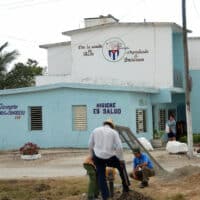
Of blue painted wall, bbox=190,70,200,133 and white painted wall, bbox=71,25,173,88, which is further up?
white painted wall, bbox=71,25,173,88

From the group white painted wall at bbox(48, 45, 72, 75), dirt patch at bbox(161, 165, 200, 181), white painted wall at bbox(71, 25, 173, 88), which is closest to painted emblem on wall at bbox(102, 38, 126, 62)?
white painted wall at bbox(71, 25, 173, 88)

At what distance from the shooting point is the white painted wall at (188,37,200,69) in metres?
38.2

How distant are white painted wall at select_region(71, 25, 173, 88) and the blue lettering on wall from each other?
417 centimetres

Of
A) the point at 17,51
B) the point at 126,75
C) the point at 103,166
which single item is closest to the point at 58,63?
the point at 17,51

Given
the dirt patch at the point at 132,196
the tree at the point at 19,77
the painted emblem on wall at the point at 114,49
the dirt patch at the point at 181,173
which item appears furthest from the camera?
the tree at the point at 19,77

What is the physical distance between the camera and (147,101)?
3300 centimetres

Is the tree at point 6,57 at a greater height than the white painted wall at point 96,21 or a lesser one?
lesser

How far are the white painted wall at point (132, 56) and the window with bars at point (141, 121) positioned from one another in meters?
2.31

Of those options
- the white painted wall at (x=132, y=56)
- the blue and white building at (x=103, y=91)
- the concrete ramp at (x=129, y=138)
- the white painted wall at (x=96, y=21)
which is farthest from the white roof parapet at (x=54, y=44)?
the concrete ramp at (x=129, y=138)

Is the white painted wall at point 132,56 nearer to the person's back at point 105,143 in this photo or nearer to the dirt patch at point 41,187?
the dirt patch at point 41,187

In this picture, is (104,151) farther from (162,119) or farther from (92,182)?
(162,119)

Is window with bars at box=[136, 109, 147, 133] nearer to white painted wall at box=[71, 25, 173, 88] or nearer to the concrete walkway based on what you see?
white painted wall at box=[71, 25, 173, 88]

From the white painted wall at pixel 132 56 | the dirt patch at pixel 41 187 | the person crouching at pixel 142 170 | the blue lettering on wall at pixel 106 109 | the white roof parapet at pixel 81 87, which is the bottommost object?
the dirt patch at pixel 41 187

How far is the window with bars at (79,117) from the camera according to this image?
1217 inches
